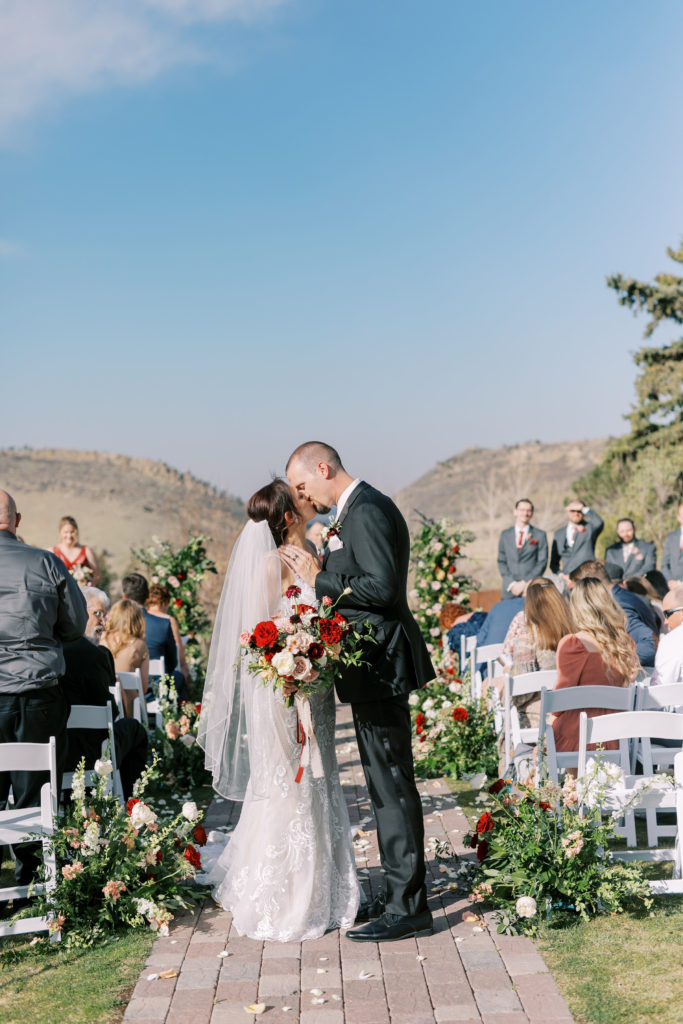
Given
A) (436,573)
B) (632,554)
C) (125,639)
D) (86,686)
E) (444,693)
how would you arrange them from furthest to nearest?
(632,554) → (436,573) → (444,693) → (125,639) → (86,686)

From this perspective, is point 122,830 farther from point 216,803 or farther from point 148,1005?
point 216,803

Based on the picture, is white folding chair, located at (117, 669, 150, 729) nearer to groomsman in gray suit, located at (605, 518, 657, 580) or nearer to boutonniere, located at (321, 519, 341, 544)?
boutonniere, located at (321, 519, 341, 544)

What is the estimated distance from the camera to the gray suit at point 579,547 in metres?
13.0

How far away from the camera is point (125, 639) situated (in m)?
7.53

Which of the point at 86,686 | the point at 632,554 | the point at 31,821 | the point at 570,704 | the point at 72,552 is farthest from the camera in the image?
the point at 632,554

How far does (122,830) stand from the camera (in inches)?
188

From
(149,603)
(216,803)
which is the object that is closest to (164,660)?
(149,603)

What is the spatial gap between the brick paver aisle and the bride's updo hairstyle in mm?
1949

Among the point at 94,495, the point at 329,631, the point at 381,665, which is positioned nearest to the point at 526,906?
the point at 381,665

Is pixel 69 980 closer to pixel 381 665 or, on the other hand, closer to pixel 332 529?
pixel 381 665

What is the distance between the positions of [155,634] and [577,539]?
21.3ft

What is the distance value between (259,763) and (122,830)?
725 millimetres

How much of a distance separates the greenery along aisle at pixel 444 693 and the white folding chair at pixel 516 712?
4.00 ft

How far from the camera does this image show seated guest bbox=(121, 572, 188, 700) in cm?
854
